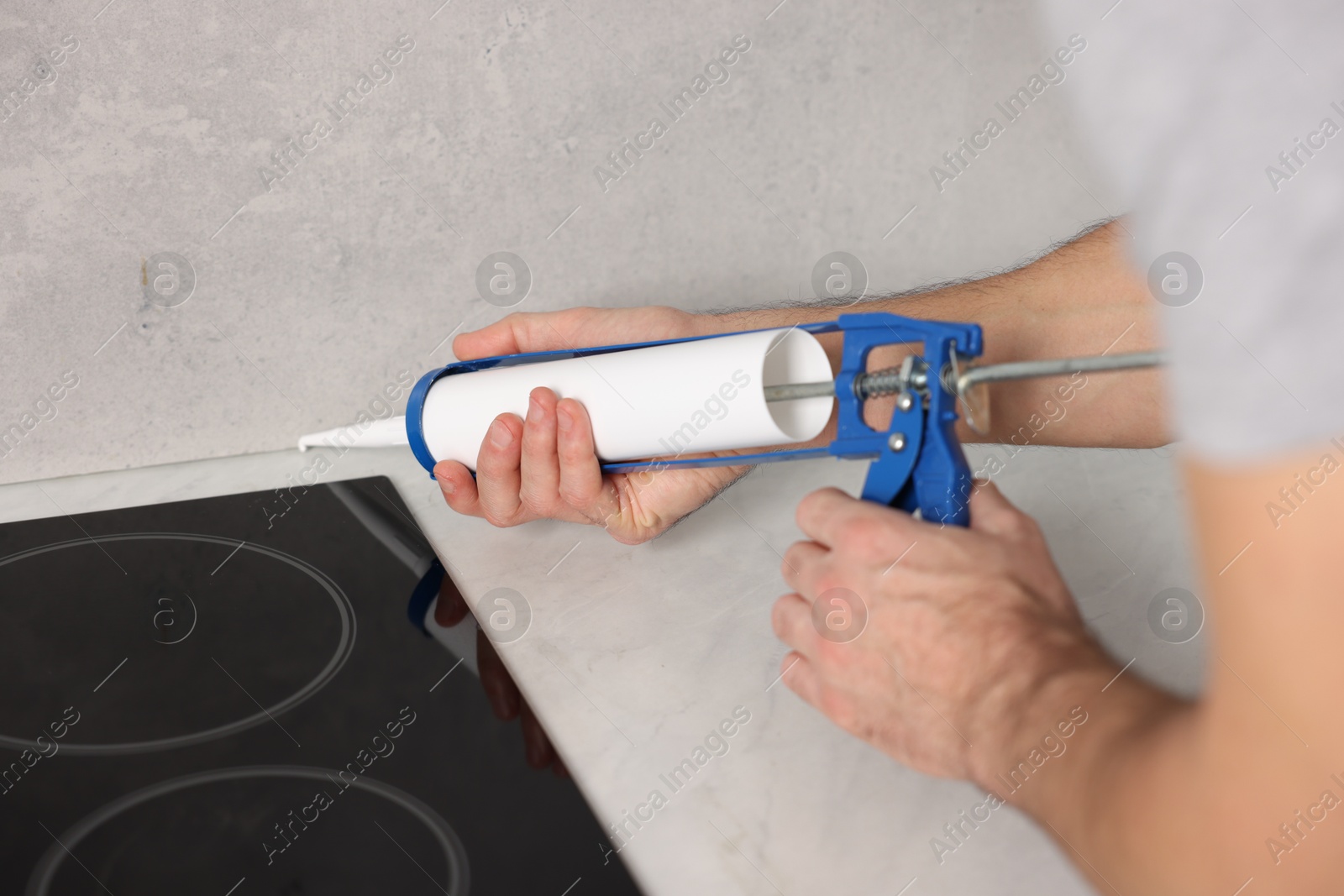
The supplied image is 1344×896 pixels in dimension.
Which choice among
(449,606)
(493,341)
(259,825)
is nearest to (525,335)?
(493,341)

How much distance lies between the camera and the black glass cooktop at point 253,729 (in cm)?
51

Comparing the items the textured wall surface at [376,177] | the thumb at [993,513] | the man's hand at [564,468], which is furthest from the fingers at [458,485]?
the thumb at [993,513]

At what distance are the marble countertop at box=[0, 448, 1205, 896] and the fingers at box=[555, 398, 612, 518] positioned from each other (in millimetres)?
80

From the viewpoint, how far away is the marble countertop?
0.53 metres

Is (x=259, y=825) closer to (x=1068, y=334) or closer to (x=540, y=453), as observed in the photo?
(x=540, y=453)

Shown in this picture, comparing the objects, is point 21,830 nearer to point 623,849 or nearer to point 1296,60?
point 623,849

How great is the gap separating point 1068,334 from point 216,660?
31.4 inches

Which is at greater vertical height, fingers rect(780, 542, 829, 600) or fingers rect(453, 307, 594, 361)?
fingers rect(453, 307, 594, 361)

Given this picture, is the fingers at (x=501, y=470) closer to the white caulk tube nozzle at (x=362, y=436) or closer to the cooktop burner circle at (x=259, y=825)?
the white caulk tube nozzle at (x=362, y=436)

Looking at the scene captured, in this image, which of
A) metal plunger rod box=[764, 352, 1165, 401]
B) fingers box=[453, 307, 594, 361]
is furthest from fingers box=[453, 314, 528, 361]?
metal plunger rod box=[764, 352, 1165, 401]

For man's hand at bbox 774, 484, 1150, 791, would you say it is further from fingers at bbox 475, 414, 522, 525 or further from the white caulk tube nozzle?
the white caulk tube nozzle

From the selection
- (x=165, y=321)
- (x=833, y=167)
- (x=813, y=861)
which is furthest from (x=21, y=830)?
(x=833, y=167)

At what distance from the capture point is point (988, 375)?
53 centimetres

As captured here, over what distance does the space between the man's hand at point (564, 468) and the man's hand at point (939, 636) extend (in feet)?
0.84
